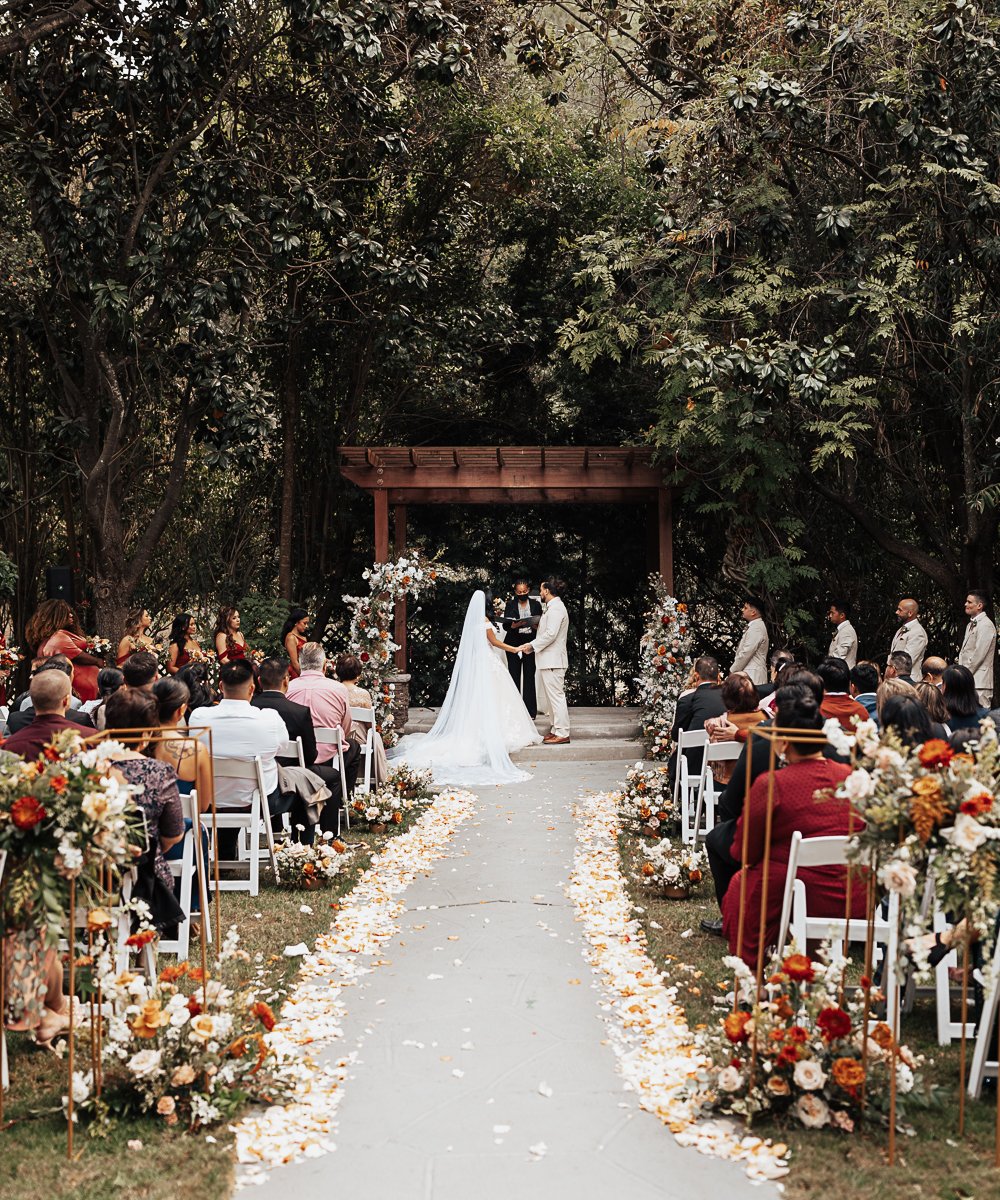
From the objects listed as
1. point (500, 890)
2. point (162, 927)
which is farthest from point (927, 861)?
point (500, 890)

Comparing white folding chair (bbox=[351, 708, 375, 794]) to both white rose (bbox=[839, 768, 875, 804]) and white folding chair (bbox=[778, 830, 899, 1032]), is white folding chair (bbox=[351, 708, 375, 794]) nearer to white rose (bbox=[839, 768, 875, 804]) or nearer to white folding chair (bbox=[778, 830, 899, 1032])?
white folding chair (bbox=[778, 830, 899, 1032])

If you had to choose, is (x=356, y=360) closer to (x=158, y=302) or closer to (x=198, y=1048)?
(x=158, y=302)

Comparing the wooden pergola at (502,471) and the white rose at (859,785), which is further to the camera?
the wooden pergola at (502,471)

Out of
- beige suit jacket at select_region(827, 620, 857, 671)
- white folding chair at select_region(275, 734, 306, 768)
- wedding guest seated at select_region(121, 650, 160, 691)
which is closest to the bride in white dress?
beige suit jacket at select_region(827, 620, 857, 671)

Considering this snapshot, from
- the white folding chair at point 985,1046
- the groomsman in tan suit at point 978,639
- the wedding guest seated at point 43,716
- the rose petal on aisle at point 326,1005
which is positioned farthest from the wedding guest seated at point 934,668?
the wedding guest seated at point 43,716

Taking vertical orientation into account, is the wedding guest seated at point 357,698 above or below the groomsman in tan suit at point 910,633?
below

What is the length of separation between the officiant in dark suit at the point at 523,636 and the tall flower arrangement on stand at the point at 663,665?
1934mm

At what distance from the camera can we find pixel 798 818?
4.62m

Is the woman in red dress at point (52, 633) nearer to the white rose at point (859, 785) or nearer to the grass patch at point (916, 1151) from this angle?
the grass patch at point (916, 1151)

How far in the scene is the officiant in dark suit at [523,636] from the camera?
47.1 ft

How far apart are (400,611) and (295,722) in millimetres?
7246

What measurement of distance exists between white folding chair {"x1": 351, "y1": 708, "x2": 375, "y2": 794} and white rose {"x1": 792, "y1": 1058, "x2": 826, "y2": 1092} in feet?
18.9

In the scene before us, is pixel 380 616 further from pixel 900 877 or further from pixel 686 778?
pixel 900 877

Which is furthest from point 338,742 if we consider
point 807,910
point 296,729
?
point 807,910
